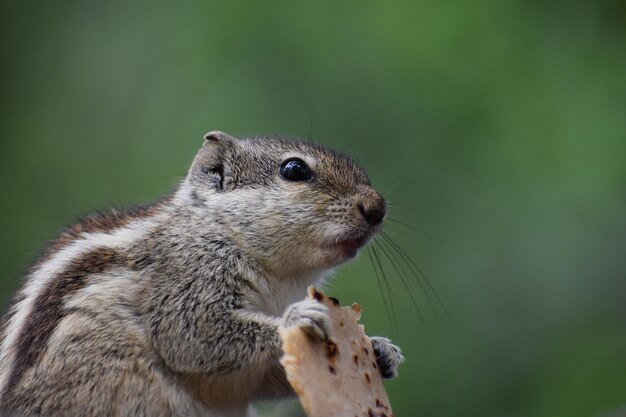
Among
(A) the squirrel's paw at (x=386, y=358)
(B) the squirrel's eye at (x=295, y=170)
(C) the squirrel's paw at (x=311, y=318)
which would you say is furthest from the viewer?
(B) the squirrel's eye at (x=295, y=170)

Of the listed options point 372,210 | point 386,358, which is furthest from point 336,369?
point 372,210

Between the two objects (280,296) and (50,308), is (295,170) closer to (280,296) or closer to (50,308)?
(280,296)

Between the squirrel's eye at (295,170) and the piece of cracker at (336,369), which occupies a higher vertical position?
the squirrel's eye at (295,170)

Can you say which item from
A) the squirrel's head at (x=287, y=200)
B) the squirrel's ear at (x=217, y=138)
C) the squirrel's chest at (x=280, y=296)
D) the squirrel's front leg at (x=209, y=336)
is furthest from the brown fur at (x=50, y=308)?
the squirrel's ear at (x=217, y=138)

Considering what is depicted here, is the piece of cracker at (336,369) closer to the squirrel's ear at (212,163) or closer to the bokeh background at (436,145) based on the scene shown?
the squirrel's ear at (212,163)

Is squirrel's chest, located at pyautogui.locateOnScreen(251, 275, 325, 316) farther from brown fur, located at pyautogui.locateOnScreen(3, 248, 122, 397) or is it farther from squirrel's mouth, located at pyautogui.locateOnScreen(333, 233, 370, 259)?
brown fur, located at pyautogui.locateOnScreen(3, 248, 122, 397)
